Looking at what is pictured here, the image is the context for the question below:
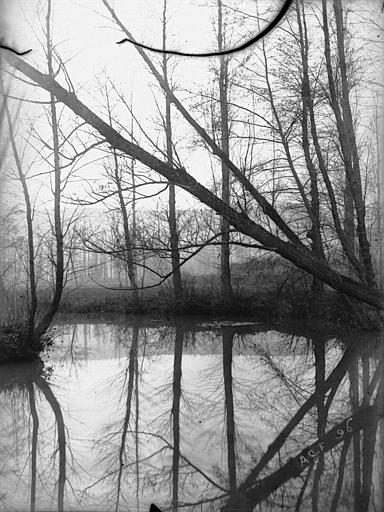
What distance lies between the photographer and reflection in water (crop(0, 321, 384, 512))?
1.37 metres

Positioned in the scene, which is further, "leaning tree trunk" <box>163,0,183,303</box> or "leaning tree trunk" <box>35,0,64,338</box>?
"leaning tree trunk" <box>163,0,183,303</box>

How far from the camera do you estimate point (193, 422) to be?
1.64 metres

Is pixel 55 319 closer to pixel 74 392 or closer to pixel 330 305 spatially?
pixel 74 392

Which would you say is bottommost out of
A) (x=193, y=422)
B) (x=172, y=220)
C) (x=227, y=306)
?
(x=193, y=422)

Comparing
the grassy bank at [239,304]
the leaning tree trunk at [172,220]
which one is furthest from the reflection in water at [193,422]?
the leaning tree trunk at [172,220]

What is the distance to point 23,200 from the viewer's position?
1637 millimetres

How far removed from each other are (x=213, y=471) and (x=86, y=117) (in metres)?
1.35

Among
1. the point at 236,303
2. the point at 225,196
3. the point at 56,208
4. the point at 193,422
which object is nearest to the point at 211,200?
the point at 225,196

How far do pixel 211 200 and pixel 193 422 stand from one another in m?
0.87

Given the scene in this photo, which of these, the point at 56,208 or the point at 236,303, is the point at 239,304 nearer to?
the point at 236,303

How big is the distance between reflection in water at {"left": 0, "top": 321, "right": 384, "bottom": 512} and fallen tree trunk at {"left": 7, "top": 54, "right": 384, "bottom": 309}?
0.24 meters

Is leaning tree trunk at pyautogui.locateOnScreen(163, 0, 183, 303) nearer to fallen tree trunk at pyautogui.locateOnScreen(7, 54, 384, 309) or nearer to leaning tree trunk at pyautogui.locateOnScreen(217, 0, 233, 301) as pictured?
fallen tree trunk at pyautogui.locateOnScreen(7, 54, 384, 309)

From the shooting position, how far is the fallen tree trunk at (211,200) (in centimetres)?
166

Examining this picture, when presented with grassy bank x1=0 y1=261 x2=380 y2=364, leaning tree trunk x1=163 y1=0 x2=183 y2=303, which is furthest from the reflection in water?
leaning tree trunk x1=163 y1=0 x2=183 y2=303
